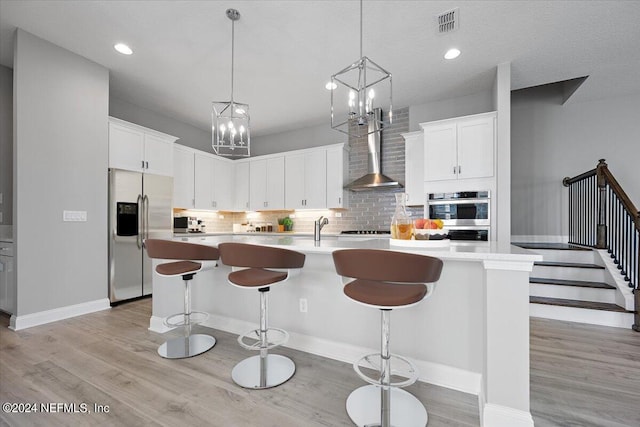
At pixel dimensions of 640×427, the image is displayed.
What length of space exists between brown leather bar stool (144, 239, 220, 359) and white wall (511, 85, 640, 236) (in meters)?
4.94

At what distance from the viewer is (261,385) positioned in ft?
5.96

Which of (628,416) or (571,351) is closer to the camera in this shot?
(628,416)

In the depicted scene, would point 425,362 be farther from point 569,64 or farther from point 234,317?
point 569,64

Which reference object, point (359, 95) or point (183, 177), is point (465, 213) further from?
point (183, 177)

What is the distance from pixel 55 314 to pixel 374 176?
4530 mm

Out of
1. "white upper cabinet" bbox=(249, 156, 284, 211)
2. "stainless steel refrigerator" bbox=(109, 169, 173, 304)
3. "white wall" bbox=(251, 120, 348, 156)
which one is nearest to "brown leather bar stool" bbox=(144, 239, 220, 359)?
"stainless steel refrigerator" bbox=(109, 169, 173, 304)

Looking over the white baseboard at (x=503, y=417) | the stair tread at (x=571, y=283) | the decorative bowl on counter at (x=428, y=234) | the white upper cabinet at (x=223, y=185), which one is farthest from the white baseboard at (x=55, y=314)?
the stair tread at (x=571, y=283)

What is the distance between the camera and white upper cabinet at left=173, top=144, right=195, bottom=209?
191 inches

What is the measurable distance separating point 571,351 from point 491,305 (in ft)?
5.41

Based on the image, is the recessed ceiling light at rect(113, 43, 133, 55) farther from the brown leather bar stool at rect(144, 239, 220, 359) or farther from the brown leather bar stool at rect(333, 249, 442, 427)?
the brown leather bar stool at rect(333, 249, 442, 427)

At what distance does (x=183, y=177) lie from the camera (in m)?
5.00

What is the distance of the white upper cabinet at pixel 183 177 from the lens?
4.84 meters

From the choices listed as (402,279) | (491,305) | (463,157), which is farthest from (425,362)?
(463,157)

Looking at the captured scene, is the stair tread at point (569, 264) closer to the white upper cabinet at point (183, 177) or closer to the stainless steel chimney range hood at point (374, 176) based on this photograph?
the stainless steel chimney range hood at point (374, 176)
